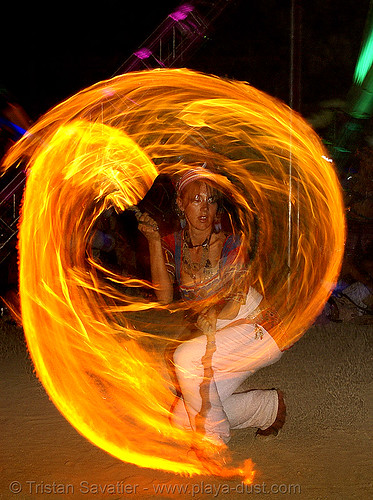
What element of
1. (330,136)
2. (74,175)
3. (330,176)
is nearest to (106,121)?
(74,175)

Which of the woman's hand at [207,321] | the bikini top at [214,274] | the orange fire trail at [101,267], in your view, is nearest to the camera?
the woman's hand at [207,321]

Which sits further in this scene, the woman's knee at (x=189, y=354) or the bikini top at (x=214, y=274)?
the bikini top at (x=214, y=274)

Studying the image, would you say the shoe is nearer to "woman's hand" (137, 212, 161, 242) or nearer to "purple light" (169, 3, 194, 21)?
"woman's hand" (137, 212, 161, 242)

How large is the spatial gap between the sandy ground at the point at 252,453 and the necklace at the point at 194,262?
1076 mm

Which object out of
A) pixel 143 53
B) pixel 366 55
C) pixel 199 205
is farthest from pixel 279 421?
pixel 366 55

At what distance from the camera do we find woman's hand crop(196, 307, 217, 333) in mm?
3426

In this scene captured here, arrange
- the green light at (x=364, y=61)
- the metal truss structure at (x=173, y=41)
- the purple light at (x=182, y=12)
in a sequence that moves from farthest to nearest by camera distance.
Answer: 1. the green light at (x=364, y=61)
2. the purple light at (x=182, y=12)
3. the metal truss structure at (x=173, y=41)

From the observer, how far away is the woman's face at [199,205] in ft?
11.5

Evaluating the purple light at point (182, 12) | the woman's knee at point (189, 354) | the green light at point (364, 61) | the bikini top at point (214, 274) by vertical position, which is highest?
the purple light at point (182, 12)

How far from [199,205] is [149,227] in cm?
32

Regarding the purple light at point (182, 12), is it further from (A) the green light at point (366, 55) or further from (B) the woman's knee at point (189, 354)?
(B) the woman's knee at point (189, 354)

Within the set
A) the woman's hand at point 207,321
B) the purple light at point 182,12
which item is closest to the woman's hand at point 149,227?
the woman's hand at point 207,321

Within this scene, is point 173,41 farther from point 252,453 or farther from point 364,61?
point 252,453

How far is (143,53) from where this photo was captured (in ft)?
28.5
